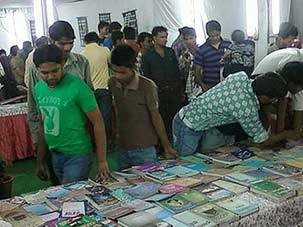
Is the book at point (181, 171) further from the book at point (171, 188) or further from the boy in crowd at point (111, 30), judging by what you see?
the boy in crowd at point (111, 30)

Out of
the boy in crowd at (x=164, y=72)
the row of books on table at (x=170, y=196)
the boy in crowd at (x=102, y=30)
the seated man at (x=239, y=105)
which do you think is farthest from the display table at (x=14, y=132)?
the row of books on table at (x=170, y=196)

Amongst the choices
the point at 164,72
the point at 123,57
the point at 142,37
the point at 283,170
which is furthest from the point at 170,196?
the point at 142,37

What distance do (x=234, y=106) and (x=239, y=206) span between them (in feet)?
1.78

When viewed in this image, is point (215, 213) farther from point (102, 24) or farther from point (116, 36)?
point (102, 24)

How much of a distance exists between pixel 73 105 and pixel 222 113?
2.12 ft

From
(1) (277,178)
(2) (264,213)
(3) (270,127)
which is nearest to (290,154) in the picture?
(3) (270,127)

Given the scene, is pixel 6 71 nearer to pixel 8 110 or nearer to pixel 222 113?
pixel 8 110

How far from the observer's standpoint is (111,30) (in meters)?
4.03

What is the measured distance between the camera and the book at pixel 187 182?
63.9 inches

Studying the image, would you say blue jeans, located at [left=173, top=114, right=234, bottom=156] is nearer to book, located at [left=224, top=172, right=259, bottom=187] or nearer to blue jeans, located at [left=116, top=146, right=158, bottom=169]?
blue jeans, located at [left=116, top=146, right=158, bottom=169]

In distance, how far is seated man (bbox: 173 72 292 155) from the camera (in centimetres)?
182

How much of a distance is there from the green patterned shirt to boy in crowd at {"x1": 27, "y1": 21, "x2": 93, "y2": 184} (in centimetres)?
59

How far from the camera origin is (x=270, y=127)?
7.10ft

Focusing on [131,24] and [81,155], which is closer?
[81,155]
